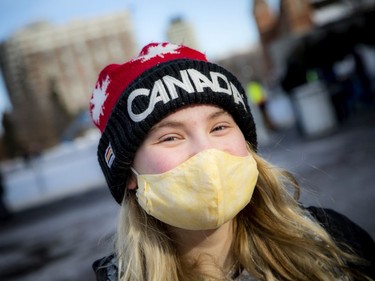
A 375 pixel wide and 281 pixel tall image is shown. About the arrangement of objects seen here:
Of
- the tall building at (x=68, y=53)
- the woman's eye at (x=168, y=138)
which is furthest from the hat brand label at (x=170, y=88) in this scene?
the tall building at (x=68, y=53)

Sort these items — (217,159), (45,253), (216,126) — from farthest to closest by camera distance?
(45,253) → (216,126) → (217,159)

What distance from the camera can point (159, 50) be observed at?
1629 mm

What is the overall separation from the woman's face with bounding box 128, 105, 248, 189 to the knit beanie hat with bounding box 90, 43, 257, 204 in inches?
1.2

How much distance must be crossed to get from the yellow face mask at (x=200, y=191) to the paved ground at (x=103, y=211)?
1.37 meters

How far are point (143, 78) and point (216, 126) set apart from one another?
361 millimetres

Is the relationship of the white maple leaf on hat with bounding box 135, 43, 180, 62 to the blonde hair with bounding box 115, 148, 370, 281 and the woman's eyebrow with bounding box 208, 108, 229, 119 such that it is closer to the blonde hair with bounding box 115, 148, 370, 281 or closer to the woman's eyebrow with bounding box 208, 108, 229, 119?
the woman's eyebrow with bounding box 208, 108, 229, 119

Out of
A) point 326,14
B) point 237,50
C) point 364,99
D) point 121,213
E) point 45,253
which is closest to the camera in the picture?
point 121,213

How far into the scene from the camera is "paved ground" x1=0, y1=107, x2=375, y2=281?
13.7 feet

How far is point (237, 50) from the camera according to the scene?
9544 centimetres

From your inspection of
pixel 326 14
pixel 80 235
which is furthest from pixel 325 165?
pixel 326 14

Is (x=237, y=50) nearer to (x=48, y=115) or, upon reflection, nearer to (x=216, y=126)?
(x=48, y=115)

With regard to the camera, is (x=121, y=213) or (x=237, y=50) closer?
(x=121, y=213)

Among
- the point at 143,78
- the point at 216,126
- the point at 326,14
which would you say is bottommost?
the point at 216,126

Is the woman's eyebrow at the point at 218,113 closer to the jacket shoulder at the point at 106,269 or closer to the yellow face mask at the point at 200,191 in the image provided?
the yellow face mask at the point at 200,191
